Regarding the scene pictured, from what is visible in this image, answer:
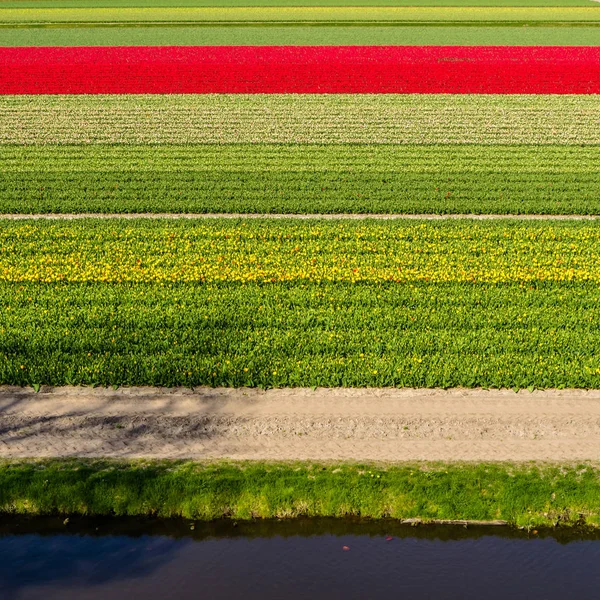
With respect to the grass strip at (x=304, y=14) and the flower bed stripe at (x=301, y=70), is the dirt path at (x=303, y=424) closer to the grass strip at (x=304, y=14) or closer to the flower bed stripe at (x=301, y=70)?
the flower bed stripe at (x=301, y=70)

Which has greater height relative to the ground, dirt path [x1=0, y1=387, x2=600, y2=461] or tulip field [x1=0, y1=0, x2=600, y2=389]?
tulip field [x1=0, y1=0, x2=600, y2=389]

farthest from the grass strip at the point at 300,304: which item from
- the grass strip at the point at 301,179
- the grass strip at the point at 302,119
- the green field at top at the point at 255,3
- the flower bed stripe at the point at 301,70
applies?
the green field at top at the point at 255,3

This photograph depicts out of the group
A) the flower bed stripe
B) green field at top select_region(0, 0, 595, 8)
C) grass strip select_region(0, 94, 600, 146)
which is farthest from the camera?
green field at top select_region(0, 0, 595, 8)

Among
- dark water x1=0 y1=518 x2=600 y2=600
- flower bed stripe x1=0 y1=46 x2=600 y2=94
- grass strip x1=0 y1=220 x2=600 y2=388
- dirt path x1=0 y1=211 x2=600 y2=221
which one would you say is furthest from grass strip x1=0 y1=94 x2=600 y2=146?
dark water x1=0 y1=518 x2=600 y2=600

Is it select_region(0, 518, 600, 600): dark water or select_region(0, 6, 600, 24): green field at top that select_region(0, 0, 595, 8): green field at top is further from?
select_region(0, 518, 600, 600): dark water

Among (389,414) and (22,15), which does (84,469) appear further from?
(22,15)
